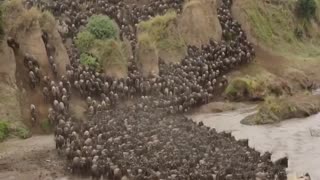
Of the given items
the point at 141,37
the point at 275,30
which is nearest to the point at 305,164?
the point at 141,37

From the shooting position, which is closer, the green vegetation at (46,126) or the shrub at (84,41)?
the green vegetation at (46,126)

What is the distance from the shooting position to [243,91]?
20.8m

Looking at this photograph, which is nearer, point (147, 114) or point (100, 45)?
point (147, 114)

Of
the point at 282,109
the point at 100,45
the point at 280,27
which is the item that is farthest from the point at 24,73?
the point at 280,27

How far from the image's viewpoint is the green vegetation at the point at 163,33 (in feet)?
71.7

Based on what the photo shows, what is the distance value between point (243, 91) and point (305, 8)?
891 cm

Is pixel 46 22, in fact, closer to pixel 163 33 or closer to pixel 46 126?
pixel 46 126

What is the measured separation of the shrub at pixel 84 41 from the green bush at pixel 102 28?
0.79 feet

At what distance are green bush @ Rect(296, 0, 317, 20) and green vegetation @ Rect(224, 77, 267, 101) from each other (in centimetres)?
Result: 838

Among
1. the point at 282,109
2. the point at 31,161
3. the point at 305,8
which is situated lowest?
the point at 31,161

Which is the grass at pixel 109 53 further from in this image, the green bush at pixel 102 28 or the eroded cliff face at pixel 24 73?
the eroded cliff face at pixel 24 73

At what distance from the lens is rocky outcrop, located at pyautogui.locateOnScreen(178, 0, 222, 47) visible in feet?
75.8

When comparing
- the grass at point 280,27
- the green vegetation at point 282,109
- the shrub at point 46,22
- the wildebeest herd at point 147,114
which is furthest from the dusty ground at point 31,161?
the grass at point 280,27

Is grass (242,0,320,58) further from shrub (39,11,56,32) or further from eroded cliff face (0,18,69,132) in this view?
eroded cliff face (0,18,69,132)
